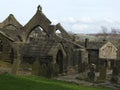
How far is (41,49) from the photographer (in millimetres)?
44344

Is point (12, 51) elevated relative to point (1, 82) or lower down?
elevated

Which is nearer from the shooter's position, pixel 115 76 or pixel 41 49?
pixel 115 76

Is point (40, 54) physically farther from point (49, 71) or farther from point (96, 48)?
point (96, 48)

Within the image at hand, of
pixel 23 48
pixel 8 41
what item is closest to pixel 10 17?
pixel 8 41

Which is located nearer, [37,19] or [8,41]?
[8,41]

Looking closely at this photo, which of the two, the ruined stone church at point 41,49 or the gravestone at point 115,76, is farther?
the ruined stone church at point 41,49

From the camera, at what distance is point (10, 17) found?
66.1 metres

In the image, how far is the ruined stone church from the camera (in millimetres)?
42906

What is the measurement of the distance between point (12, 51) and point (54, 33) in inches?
387

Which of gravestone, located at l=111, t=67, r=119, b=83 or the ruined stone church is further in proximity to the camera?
the ruined stone church

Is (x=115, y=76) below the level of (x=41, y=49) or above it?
below

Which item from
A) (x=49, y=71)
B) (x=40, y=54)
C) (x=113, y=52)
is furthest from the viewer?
(x=113, y=52)

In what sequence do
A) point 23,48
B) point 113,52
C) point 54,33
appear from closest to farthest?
1. point 23,48
2. point 54,33
3. point 113,52

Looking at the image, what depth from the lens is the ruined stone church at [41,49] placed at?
42.9 metres
